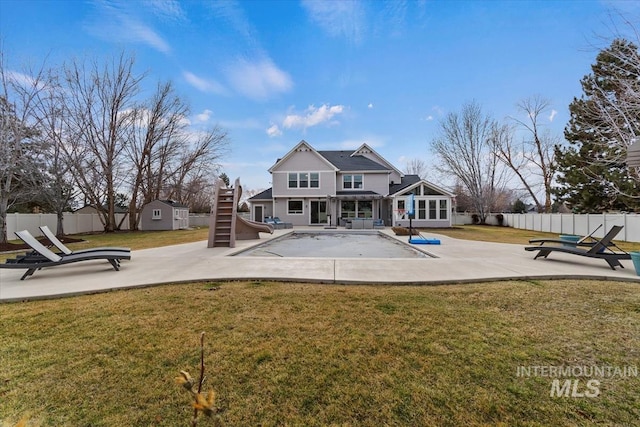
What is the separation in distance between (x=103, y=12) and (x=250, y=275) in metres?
13.9

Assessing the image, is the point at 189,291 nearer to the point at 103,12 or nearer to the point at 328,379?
the point at 328,379

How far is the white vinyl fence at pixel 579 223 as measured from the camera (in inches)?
570

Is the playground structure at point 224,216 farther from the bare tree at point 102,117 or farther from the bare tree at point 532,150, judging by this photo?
the bare tree at point 532,150

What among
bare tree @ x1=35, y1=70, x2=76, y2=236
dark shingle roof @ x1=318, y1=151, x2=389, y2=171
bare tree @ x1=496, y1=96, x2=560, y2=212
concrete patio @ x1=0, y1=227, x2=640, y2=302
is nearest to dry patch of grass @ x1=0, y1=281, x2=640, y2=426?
concrete patio @ x1=0, y1=227, x2=640, y2=302

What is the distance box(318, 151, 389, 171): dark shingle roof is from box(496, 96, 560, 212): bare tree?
592 inches

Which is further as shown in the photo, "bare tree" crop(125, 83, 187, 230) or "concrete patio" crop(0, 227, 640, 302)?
"bare tree" crop(125, 83, 187, 230)

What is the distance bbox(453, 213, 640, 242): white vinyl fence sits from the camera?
47.5 ft

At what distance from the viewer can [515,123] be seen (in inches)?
1160

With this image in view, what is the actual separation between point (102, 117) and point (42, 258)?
854 inches

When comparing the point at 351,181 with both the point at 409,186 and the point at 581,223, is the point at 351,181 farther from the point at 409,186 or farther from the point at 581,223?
the point at 581,223

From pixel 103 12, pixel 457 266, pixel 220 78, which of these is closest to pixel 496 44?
pixel 457 266

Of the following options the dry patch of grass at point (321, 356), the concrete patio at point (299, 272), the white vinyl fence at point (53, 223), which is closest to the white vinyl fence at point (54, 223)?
the white vinyl fence at point (53, 223)

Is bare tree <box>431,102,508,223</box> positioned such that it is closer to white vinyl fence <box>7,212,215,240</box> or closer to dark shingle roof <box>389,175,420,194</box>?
dark shingle roof <box>389,175,420,194</box>

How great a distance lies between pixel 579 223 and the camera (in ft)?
60.5
